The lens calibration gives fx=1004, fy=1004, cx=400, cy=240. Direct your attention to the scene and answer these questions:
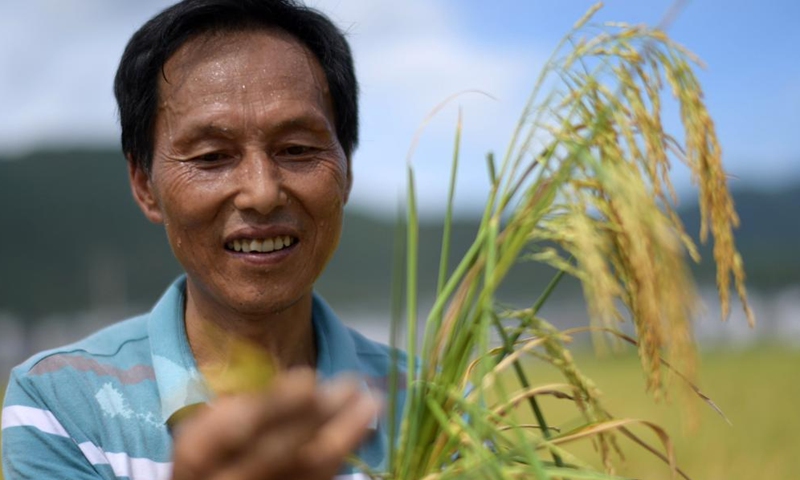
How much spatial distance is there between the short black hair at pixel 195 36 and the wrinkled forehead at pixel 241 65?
0.04 metres

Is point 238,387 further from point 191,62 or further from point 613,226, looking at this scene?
point 191,62

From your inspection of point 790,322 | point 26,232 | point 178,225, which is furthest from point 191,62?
point 26,232

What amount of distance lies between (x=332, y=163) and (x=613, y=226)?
52.1 inches

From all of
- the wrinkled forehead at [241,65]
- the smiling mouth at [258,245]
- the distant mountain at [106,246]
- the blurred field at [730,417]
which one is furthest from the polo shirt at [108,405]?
the distant mountain at [106,246]

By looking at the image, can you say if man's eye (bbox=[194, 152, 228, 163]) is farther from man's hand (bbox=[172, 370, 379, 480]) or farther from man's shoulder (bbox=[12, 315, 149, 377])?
man's hand (bbox=[172, 370, 379, 480])

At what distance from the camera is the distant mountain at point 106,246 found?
309ft

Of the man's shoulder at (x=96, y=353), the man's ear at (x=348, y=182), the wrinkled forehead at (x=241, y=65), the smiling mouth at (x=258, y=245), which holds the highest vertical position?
the wrinkled forehead at (x=241, y=65)

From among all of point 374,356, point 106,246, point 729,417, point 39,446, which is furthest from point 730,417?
point 106,246

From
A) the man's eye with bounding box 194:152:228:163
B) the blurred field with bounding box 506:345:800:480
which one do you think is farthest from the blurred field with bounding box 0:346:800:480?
the man's eye with bounding box 194:152:228:163

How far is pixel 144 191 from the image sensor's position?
11.2 ft

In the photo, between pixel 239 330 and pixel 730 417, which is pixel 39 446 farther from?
pixel 730 417

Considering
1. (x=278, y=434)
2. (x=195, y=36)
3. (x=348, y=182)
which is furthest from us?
(x=348, y=182)

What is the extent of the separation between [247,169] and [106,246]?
109380 mm

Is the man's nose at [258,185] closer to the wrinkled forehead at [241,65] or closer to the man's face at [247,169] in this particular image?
the man's face at [247,169]
